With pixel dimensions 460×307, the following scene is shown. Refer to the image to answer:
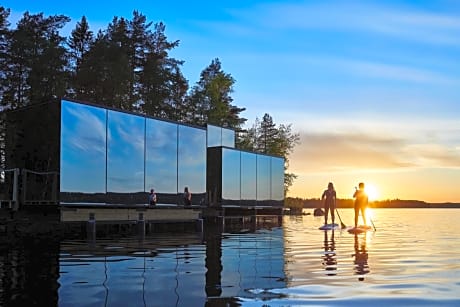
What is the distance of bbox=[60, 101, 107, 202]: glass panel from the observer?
22.0m

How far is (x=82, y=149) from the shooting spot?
22.8 m

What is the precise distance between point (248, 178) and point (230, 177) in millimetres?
2113

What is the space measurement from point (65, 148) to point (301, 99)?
13.4 metres

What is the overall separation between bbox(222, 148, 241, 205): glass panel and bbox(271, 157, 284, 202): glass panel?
4.79 m

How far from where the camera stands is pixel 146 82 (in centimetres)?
5719

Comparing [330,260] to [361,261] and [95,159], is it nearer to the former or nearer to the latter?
[361,261]

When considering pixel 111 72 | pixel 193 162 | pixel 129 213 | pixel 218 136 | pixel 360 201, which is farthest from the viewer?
pixel 111 72

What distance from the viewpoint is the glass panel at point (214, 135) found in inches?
1534

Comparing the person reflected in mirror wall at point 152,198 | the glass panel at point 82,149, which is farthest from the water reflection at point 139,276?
the person reflected in mirror wall at point 152,198

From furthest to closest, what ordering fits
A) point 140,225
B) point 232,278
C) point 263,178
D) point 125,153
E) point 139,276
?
point 263,178 → point 125,153 → point 140,225 → point 139,276 → point 232,278

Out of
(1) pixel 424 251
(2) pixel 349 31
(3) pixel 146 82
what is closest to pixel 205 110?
(3) pixel 146 82

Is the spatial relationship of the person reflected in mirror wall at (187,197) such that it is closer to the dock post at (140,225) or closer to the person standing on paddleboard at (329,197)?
the dock post at (140,225)

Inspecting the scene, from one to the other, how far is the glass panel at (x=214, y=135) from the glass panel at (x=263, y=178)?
3.12 m

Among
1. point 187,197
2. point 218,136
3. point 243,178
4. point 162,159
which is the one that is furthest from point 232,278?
point 218,136
